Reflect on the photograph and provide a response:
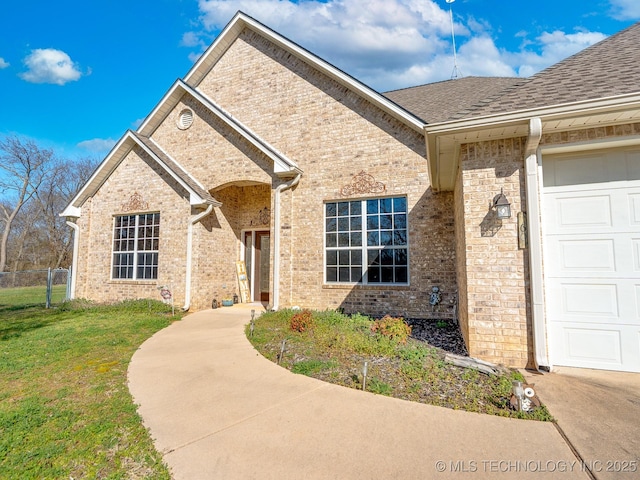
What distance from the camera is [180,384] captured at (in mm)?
4285

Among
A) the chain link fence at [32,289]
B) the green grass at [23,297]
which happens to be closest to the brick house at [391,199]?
the chain link fence at [32,289]

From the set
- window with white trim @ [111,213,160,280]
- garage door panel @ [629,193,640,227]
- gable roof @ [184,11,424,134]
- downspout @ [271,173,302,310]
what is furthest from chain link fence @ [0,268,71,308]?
garage door panel @ [629,193,640,227]

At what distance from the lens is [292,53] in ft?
34.4

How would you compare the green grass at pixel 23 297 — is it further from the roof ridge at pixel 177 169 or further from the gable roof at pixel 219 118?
the gable roof at pixel 219 118

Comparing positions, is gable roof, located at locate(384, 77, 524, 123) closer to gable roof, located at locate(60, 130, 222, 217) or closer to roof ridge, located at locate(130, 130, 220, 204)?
roof ridge, located at locate(130, 130, 220, 204)

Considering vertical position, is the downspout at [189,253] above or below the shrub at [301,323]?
above

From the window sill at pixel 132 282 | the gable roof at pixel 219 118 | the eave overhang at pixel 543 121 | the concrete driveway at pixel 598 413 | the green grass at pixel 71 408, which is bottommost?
the green grass at pixel 71 408

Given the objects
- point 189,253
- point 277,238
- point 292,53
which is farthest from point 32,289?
point 292,53

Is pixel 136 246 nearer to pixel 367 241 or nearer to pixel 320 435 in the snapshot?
pixel 367 241

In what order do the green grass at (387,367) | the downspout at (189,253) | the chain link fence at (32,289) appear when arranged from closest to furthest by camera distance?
the green grass at (387,367) < the downspout at (189,253) < the chain link fence at (32,289)

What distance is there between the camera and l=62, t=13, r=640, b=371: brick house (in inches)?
168

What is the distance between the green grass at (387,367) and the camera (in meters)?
3.59

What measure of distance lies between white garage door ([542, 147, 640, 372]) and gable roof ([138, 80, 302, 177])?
6.51 m

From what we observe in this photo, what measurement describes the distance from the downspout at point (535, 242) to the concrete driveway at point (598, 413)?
0.38m
